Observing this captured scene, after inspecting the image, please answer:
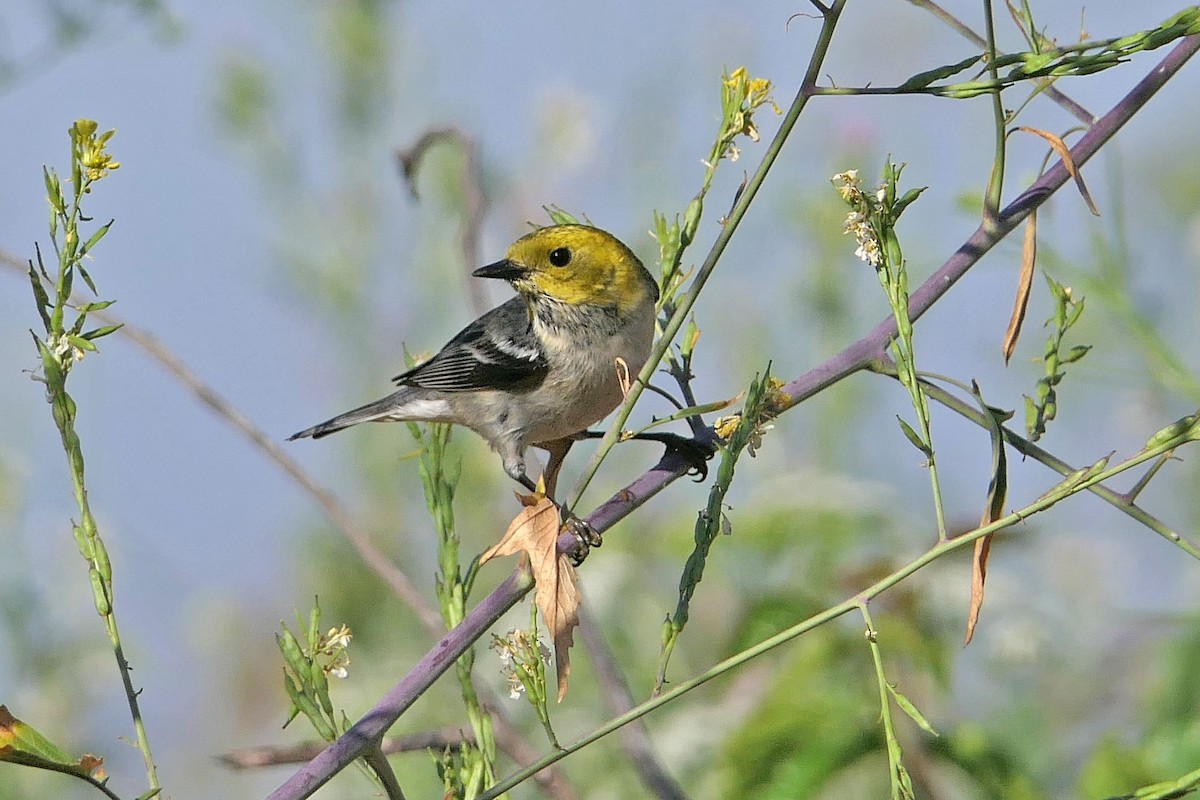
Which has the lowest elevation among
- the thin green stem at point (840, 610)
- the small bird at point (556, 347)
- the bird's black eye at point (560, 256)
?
the thin green stem at point (840, 610)

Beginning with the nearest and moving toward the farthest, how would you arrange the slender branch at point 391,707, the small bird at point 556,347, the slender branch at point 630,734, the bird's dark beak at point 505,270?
the slender branch at point 391,707 → the slender branch at point 630,734 → the bird's dark beak at point 505,270 → the small bird at point 556,347

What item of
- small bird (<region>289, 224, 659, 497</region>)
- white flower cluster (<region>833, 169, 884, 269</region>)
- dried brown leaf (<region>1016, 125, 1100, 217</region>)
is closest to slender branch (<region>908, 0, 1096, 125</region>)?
dried brown leaf (<region>1016, 125, 1100, 217</region>)

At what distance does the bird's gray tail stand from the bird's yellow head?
45cm

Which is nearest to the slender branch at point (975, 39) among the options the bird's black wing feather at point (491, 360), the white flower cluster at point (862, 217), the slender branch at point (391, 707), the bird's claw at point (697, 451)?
the white flower cluster at point (862, 217)

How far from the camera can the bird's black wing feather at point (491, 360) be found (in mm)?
2846

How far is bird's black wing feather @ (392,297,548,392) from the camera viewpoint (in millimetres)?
2846

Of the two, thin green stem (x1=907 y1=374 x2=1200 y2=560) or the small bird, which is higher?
the small bird

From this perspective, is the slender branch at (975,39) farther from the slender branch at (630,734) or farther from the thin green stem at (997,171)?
the slender branch at (630,734)

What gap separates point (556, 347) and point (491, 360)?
200mm

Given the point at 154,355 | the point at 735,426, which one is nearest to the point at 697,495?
the point at 154,355

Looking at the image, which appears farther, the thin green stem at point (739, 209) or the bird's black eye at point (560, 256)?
the bird's black eye at point (560, 256)

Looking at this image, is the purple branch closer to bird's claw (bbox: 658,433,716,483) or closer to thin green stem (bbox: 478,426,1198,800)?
bird's claw (bbox: 658,433,716,483)

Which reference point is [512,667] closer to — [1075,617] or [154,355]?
[154,355]

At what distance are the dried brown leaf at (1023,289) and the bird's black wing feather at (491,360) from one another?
162 centimetres
